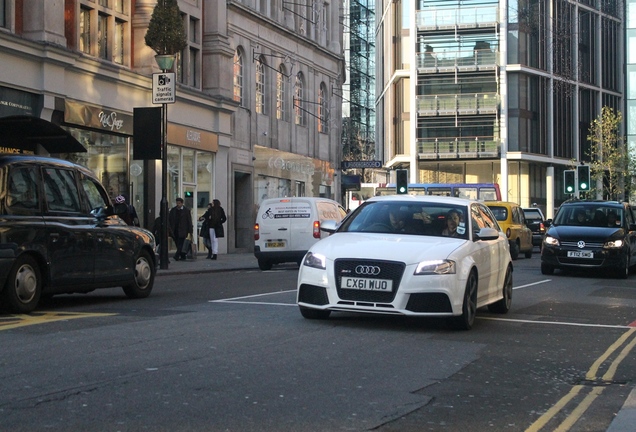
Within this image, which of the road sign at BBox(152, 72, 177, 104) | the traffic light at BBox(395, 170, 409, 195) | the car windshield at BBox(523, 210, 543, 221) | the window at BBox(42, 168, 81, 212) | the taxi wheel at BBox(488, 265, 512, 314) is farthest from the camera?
the car windshield at BBox(523, 210, 543, 221)

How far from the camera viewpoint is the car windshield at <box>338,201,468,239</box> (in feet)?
39.0

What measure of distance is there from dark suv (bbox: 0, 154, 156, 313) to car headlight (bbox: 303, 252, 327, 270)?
127 inches

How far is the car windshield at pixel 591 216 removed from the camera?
79.6 ft

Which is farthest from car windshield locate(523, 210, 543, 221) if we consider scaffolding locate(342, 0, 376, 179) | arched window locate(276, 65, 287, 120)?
scaffolding locate(342, 0, 376, 179)

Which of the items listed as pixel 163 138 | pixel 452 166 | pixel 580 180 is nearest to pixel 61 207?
pixel 163 138

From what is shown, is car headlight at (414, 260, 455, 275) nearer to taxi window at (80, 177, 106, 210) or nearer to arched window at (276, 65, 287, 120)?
taxi window at (80, 177, 106, 210)

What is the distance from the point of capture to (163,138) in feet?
77.7

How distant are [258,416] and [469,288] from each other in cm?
536

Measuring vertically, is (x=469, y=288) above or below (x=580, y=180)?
below

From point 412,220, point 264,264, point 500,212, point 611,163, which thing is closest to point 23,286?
point 412,220

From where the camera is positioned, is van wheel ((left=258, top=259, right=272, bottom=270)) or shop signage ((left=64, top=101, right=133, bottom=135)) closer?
van wheel ((left=258, top=259, right=272, bottom=270))

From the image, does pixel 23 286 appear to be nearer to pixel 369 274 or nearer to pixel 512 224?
pixel 369 274

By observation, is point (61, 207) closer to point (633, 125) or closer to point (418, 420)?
point (418, 420)

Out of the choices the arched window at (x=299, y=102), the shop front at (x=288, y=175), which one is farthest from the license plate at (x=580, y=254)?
the arched window at (x=299, y=102)
